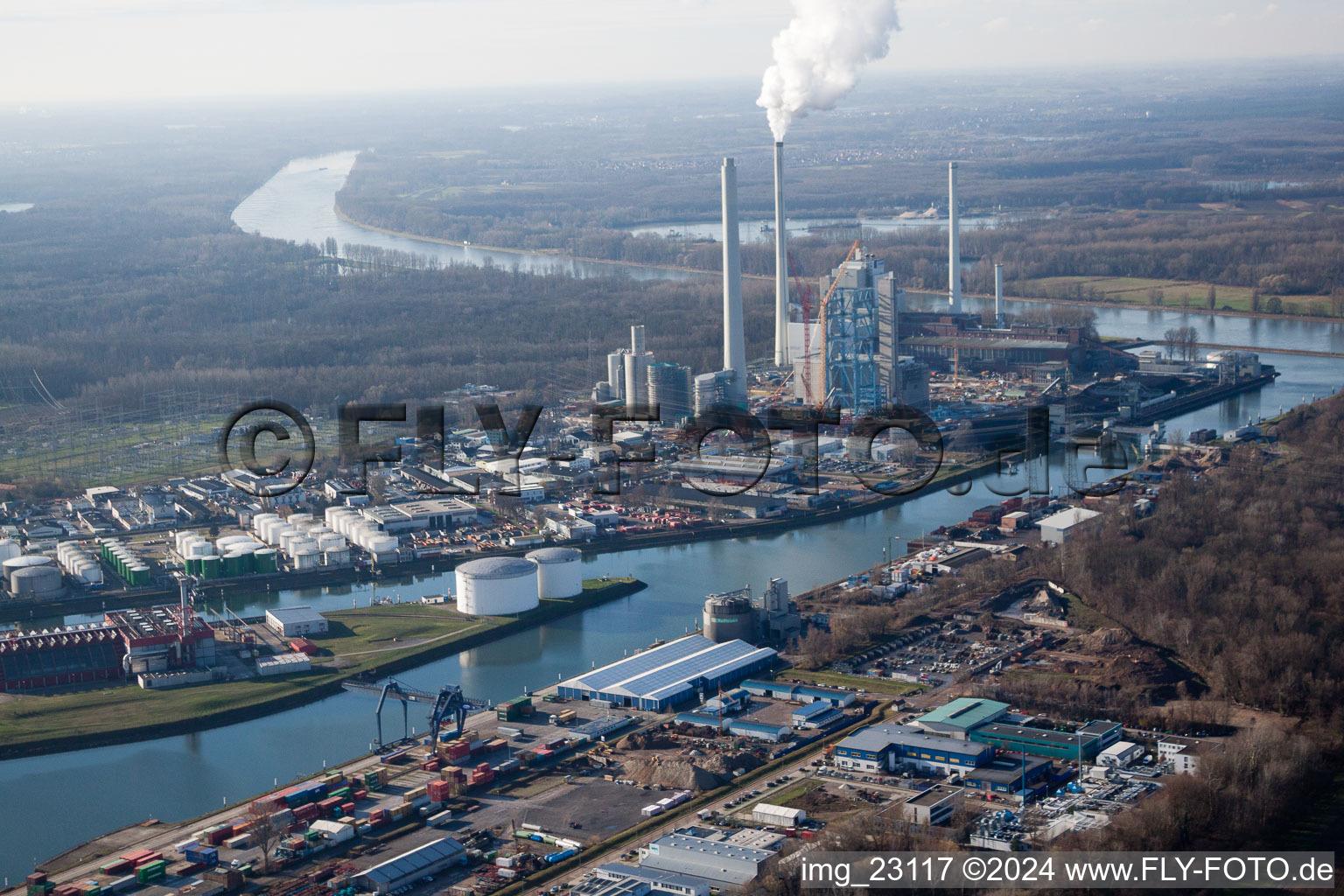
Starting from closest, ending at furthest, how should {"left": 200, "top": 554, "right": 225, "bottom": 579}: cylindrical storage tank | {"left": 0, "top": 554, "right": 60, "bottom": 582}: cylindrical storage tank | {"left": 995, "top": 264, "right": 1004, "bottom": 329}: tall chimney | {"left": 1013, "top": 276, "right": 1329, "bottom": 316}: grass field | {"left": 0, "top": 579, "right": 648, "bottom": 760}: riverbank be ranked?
{"left": 0, "top": 579, "right": 648, "bottom": 760}: riverbank < {"left": 0, "top": 554, "right": 60, "bottom": 582}: cylindrical storage tank < {"left": 200, "top": 554, "right": 225, "bottom": 579}: cylindrical storage tank < {"left": 995, "top": 264, "right": 1004, "bottom": 329}: tall chimney < {"left": 1013, "top": 276, "right": 1329, "bottom": 316}: grass field

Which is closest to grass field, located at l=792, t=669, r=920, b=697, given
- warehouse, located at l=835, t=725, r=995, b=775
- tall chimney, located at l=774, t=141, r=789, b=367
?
warehouse, located at l=835, t=725, r=995, b=775

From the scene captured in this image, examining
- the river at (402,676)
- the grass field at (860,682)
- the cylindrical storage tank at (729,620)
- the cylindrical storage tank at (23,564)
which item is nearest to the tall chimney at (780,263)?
the river at (402,676)

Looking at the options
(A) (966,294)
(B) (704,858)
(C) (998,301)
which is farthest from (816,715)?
(A) (966,294)

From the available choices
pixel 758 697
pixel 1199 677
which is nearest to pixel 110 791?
pixel 758 697

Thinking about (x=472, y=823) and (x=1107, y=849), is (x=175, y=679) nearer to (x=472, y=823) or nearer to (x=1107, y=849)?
(x=472, y=823)

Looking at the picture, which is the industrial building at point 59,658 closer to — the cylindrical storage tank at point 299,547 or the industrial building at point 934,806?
the cylindrical storage tank at point 299,547

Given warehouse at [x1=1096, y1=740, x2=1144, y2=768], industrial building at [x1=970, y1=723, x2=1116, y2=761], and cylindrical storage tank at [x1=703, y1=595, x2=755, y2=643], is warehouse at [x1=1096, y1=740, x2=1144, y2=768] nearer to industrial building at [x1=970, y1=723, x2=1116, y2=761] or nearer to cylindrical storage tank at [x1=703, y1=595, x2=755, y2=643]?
industrial building at [x1=970, y1=723, x2=1116, y2=761]
